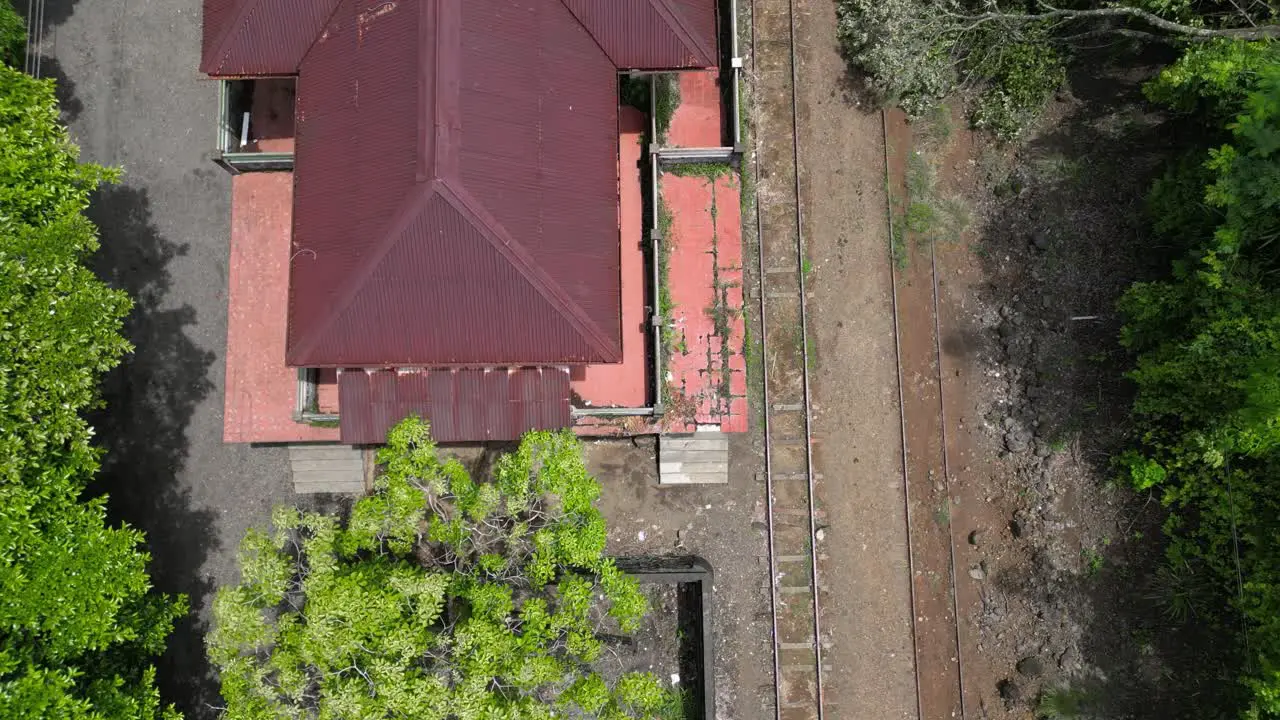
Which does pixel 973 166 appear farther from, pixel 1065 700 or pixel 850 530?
pixel 1065 700

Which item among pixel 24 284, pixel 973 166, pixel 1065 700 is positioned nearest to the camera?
pixel 24 284

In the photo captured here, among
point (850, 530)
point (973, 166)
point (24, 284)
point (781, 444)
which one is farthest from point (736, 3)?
point (24, 284)

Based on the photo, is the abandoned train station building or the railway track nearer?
the abandoned train station building

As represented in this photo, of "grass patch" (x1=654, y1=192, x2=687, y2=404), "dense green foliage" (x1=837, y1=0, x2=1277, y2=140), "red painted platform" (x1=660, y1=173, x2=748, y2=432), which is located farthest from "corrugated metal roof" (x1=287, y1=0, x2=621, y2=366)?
"dense green foliage" (x1=837, y1=0, x2=1277, y2=140)

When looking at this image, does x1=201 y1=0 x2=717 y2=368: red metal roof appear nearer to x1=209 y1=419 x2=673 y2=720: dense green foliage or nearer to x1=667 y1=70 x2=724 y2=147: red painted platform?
x1=209 y1=419 x2=673 y2=720: dense green foliage

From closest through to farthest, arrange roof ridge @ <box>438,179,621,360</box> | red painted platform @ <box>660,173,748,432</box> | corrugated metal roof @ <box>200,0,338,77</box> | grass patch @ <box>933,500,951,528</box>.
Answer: roof ridge @ <box>438,179,621,360</box> → corrugated metal roof @ <box>200,0,338,77</box> → red painted platform @ <box>660,173,748,432</box> → grass patch @ <box>933,500,951,528</box>

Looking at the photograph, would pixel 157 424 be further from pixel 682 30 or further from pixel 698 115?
pixel 682 30
